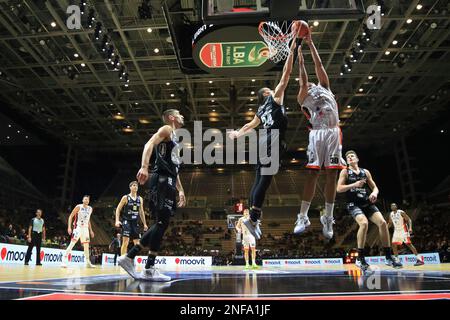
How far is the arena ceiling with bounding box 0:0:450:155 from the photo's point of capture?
16.2 m

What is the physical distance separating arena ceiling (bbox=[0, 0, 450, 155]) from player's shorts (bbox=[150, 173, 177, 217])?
25.5 feet

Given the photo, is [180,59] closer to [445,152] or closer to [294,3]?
[294,3]

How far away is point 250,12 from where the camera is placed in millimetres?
5059

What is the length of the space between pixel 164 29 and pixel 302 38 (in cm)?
1347

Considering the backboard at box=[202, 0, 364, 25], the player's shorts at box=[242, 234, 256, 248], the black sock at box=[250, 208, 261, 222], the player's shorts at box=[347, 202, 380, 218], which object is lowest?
the player's shorts at box=[242, 234, 256, 248]

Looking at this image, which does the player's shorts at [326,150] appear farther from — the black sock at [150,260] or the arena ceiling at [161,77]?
the arena ceiling at [161,77]

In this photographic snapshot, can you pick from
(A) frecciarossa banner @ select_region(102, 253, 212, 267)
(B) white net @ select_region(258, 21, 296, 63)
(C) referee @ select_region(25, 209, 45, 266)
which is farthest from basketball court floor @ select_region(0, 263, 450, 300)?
(A) frecciarossa banner @ select_region(102, 253, 212, 267)

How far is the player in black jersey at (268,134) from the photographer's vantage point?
429 cm

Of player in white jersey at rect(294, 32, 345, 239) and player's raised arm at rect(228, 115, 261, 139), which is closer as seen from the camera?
player in white jersey at rect(294, 32, 345, 239)

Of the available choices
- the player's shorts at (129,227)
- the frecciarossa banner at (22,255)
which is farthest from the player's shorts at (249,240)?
the frecciarossa banner at (22,255)

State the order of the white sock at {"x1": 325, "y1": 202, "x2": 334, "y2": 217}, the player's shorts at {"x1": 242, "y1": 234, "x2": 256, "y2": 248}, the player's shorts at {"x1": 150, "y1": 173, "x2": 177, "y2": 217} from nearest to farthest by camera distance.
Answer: the white sock at {"x1": 325, "y1": 202, "x2": 334, "y2": 217}
the player's shorts at {"x1": 150, "y1": 173, "x2": 177, "y2": 217}
the player's shorts at {"x1": 242, "y1": 234, "x2": 256, "y2": 248}

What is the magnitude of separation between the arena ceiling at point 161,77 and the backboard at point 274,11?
6604mm

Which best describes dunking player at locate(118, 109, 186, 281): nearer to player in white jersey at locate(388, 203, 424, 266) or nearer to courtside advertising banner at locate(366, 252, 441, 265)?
player in white jersey at locate(388, 203, 424, 266)
